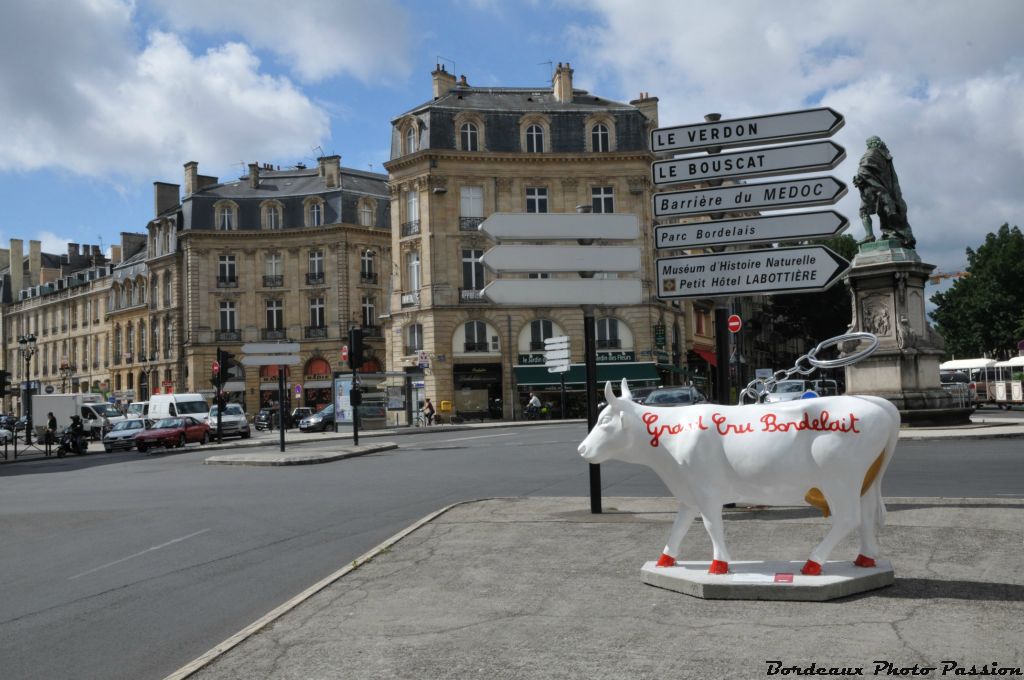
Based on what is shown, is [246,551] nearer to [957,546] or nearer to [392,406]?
[957,546]

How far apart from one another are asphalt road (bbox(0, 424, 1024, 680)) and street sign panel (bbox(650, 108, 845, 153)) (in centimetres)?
449

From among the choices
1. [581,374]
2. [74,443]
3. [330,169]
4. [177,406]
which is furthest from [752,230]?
[330,169]

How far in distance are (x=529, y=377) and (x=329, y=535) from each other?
40733mm

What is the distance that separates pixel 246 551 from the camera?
33.0 ft

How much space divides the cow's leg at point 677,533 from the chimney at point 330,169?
64.5 m

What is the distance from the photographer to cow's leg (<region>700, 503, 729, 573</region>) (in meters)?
6.34

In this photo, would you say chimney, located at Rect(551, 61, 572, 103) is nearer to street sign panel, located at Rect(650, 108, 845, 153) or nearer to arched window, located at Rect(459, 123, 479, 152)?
arched window, located at Rect(459, 123, 479, 152)

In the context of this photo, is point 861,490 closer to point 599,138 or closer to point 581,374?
point 581,374

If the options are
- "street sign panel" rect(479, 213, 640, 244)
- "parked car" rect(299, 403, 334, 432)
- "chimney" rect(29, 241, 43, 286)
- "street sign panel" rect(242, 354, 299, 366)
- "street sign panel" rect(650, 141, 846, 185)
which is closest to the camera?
"street sign panel" rect(650, 141, 846, 185)

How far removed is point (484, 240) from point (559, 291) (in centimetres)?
4189

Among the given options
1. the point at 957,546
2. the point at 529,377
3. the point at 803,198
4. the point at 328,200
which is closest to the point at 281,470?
the point at 803,198

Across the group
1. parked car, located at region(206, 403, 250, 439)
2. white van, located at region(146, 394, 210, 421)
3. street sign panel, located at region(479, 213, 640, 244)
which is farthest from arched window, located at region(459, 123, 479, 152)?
street sign panel, located at region(479, 213, 640, 244)

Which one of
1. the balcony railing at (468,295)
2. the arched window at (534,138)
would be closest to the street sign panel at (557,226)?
the balcony railing at (468,295)

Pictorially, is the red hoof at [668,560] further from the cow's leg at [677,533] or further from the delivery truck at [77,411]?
the delivery truck at [77,411]
